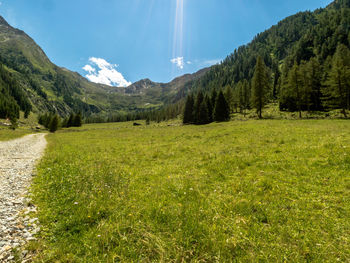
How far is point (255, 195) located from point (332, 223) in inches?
81.0

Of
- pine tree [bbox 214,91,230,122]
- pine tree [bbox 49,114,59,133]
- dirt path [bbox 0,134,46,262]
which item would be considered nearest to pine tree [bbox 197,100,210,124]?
pine tree [bbox 214,91,230,122]

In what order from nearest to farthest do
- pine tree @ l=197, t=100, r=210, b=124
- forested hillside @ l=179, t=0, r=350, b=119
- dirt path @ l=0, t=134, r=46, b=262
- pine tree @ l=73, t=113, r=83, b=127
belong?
dirt path @ l=0, t=134, r=46, b=262
forested hillside @ l=179, t=0, r=350, b=119
pine tree @ l=197, t=100, r=210, b=124
pine tree @ l=73, t=113, r=83, b=127

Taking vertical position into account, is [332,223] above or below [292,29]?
below

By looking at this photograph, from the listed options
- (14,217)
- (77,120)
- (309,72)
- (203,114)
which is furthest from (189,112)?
(77,120)

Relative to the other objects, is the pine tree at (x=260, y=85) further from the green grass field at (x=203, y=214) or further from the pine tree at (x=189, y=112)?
the green grass field at (x=203, y=214)

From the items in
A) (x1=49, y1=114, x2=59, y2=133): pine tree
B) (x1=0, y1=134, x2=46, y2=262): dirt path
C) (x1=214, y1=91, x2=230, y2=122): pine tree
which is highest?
(x1=214, y1=91, x2=230, y2=122): pine tree

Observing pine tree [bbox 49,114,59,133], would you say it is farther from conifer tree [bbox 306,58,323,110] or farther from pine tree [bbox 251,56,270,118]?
conifer tree [bbox 306,58,323,110]

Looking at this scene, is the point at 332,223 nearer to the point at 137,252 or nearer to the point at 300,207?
the point at 300,207

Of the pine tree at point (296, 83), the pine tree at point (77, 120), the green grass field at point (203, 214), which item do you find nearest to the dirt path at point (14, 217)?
the green grass field at point (203, 214)

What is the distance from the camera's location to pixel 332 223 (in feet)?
13.1

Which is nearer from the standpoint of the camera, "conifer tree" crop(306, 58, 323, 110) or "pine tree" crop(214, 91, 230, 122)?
"conifer tree" crop(306, 58, 323, 110)

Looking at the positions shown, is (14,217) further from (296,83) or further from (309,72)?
(309,72)

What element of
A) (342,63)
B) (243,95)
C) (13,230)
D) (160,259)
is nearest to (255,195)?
(160,259)

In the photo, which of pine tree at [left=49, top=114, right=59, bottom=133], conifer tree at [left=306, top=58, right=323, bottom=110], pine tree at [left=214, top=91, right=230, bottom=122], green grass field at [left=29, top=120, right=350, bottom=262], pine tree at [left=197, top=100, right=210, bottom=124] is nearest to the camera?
green grass field at [left=29, top=120, right=350, bottom=262]
